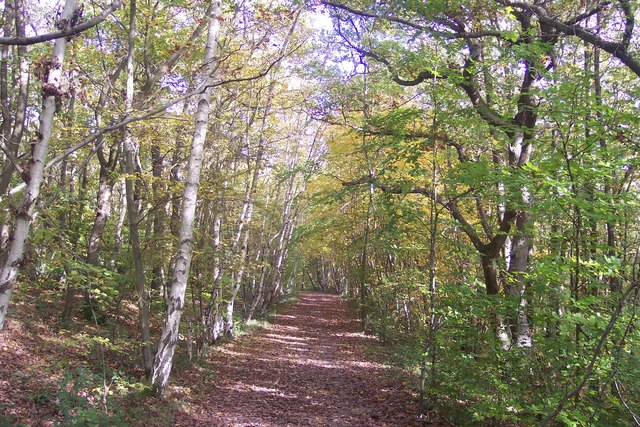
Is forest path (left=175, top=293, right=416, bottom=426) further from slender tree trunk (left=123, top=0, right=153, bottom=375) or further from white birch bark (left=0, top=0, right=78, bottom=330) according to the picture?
white birch bark (left=0, top=0, right=78, bottom=330)

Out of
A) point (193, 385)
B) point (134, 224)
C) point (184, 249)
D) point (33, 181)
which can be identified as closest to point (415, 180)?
point (184, 249)

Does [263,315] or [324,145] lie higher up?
[324,145]

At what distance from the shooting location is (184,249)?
20.1 feet

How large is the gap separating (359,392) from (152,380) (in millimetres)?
3843

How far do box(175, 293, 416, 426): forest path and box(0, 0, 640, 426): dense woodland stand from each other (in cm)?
70

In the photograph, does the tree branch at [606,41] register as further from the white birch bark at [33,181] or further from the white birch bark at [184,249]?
the white birch bark at [33,181]

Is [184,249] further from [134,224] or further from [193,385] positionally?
[193,385]

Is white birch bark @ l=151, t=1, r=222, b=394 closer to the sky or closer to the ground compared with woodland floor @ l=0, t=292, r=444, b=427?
closer to the sky

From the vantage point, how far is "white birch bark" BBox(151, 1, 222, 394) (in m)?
6.01

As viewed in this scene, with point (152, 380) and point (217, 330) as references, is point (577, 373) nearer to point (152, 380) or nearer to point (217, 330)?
point (152, 380)

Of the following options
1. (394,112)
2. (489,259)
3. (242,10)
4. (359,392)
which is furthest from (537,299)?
(242,10)

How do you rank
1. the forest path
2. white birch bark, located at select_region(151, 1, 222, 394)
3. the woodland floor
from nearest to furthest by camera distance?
the woodland floor, white birch bark, located at select_region(151, 1, 222, 394), the forest path

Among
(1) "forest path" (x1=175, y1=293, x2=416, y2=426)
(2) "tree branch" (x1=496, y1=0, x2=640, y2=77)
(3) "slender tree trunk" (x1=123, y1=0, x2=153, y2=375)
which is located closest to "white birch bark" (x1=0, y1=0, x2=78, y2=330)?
(3) "slender tree trunk" (x1=123, y1=0, x2=153, y2=375)

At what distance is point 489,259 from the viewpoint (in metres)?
7.48
